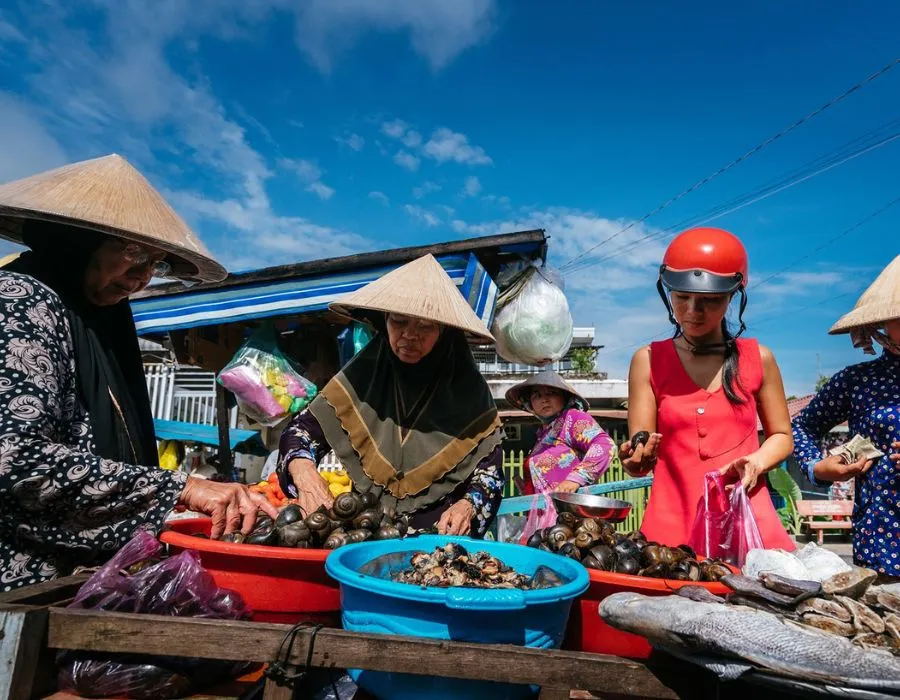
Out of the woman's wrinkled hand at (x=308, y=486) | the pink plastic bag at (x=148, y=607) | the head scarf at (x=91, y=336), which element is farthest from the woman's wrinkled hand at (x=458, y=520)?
the head scarf at (x=91, y=336)

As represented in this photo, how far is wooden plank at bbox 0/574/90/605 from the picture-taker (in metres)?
1.33

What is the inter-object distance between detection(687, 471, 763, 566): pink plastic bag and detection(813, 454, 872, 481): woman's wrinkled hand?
1.68ft

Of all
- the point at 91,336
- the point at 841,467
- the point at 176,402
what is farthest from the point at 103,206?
the point at 176,402

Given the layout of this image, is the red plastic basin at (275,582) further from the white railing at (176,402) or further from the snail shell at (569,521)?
the white railing at (176,402)

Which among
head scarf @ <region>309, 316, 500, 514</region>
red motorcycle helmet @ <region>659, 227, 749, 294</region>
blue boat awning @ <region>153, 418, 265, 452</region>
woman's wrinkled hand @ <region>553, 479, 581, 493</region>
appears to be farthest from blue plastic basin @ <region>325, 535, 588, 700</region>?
blue boat awning @ <region>153, 418, 265, 452</region>

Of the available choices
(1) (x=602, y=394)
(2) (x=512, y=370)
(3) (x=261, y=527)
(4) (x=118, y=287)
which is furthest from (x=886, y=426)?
(2) (x=512, y=370)

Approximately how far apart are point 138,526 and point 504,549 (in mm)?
1025

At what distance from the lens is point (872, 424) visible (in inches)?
98.1

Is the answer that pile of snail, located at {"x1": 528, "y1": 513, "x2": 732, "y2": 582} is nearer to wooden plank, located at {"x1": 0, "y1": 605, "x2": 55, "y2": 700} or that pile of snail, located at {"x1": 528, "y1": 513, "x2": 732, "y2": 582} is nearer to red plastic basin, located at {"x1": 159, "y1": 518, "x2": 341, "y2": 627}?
red plastic basin, located at {"x1": 159, "y1": 518, "x2": 341, "y2": 627}

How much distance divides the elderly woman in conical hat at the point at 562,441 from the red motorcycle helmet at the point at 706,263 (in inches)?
108

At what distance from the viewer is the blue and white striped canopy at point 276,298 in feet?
16.8

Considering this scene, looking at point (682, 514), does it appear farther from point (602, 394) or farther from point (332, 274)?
point (602, 394)

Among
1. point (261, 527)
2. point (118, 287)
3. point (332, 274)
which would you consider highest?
point (332, 274)

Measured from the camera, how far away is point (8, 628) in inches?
47.4
